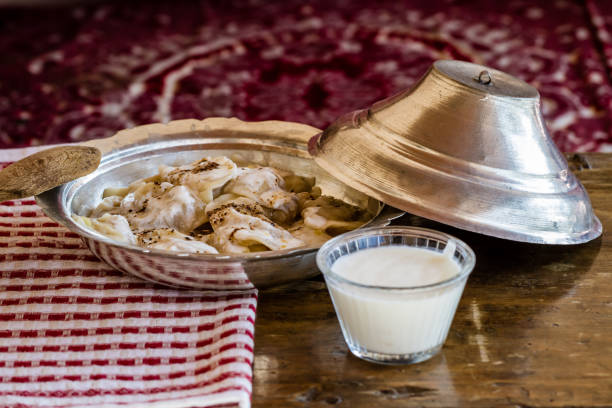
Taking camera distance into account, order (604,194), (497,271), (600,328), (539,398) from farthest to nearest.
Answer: (604,194) < (497,271) < (600,328) < (539,398)

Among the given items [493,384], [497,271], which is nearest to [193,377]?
[493,384]

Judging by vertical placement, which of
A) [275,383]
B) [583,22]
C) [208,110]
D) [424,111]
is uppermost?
[424,111]

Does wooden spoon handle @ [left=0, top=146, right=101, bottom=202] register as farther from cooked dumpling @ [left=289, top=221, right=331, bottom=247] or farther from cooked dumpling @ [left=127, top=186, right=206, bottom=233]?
cooked dumpling @ [left=289, top=221, right=331, bottom=247]

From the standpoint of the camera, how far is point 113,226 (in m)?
0.89

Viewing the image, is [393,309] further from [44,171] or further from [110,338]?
[44,171]

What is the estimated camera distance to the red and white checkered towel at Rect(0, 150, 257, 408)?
73cm

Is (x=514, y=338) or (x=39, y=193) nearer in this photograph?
(x=514, y=338)

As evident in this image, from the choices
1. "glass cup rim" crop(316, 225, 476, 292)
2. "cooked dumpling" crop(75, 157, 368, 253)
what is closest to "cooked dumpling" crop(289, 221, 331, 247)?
"cooked dumpling" crop(75, 157, 368, 253)

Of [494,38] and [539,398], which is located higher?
[539,398]

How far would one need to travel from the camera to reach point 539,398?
708mm

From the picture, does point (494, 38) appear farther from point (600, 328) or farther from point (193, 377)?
point (193, 377)

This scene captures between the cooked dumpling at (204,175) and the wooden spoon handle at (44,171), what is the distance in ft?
0.38

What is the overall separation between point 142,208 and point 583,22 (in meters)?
2.66

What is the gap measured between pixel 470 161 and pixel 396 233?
146 millimetres
